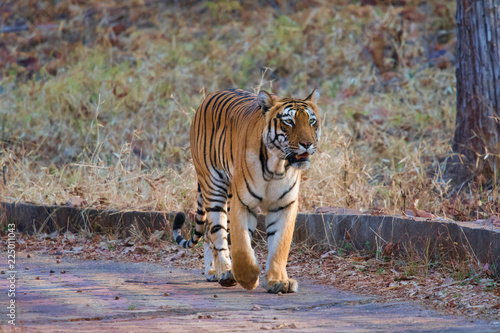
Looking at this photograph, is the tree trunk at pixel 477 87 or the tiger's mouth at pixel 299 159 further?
the tree trunk at pixel 477 87

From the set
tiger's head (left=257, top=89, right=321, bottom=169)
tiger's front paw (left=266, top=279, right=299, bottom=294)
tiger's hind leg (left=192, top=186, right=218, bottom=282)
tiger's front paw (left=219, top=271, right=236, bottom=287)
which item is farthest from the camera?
tiger's hind leg (left=192, top=186, right=218, bottom=282)

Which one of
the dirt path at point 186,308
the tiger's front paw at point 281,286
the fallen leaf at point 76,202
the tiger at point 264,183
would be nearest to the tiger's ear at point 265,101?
the tiger at point 264,183

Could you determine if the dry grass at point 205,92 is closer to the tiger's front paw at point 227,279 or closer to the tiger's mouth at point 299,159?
the tiger's front paw at point 227,279

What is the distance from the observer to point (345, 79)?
12.6 metres

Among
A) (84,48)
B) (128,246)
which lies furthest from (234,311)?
(84,48)

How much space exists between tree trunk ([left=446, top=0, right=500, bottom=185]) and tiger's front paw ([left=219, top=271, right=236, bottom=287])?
3.47 metres

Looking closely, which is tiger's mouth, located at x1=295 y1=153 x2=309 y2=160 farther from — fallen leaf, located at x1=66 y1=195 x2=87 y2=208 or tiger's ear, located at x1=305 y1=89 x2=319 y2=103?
fallen leaf, located at x1=66 y1=195 x2=87 y2=208

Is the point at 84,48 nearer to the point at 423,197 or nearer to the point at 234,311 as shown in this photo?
the point at 423,197

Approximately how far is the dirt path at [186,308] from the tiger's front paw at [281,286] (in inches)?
2.6

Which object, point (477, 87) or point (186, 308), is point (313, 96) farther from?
point (477, 87)

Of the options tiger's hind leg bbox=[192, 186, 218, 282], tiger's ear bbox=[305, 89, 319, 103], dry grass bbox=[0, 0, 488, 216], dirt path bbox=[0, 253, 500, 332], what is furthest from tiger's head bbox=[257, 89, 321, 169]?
dry grass bbox=[0, 0, 488, 216]

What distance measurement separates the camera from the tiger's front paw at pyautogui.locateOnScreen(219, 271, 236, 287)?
521 cm

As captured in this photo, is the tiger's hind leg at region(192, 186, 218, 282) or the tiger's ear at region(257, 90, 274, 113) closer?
the tiger's ear at region(257, 90, 274, 113)

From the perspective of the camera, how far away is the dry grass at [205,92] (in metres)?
7.73
